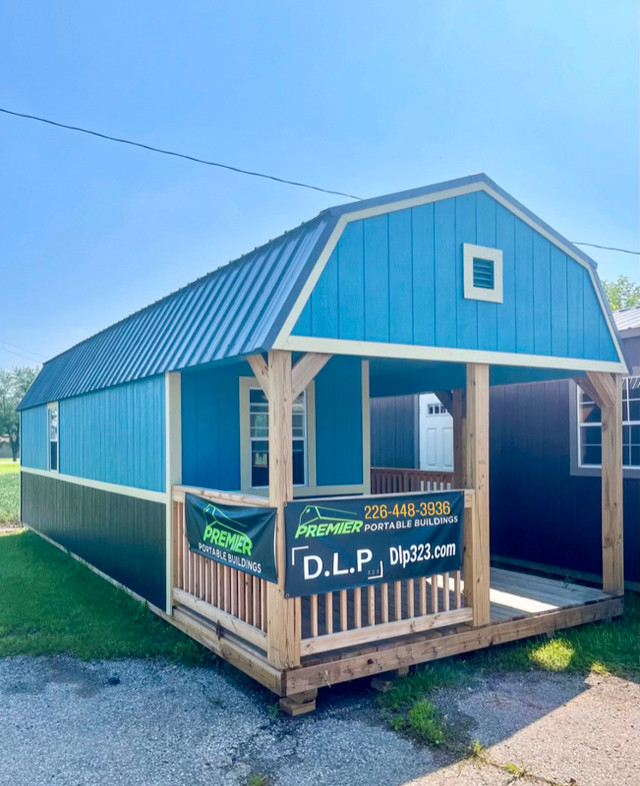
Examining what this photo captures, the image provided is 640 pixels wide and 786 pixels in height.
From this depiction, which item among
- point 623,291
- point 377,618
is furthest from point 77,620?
point 623,291

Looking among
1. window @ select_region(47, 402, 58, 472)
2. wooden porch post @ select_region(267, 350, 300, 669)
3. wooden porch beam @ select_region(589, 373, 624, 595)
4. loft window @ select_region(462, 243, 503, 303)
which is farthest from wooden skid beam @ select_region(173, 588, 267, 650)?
window @ select_region(47, 402, 58, 472)

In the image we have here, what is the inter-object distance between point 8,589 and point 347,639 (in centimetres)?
529

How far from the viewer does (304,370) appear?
4676 millimetres

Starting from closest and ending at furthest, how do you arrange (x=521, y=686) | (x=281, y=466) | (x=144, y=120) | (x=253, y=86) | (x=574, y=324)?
1. (x=281, y=466)
2. (x=521, y=686)
3. (x=574, y=324)
4. (x=144, y=120)
5. (x=253, y=86)

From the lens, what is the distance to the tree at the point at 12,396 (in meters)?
53.7

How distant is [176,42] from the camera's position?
1130 centimetres

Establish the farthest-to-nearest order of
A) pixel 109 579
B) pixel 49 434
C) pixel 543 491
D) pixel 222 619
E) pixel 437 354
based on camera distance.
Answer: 1. pixel 49 434
2. pixel 543 491
3. pixel 109 579
4. pixel 437 354
5. pixel 222 619

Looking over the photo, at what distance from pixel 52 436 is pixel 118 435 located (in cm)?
444

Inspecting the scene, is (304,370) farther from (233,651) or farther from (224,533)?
(233,651)

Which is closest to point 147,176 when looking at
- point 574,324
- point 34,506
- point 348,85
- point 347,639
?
point 348,85

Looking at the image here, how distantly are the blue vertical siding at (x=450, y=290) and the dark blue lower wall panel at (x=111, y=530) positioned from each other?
293 cm

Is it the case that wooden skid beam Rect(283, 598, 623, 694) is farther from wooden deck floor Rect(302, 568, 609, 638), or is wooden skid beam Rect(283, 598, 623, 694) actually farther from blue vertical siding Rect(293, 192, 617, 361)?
blue vertical siding Rect(293, 192, 617, 361)

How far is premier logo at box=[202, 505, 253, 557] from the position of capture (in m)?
4.88

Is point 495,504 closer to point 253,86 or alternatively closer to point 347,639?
point 347,639
